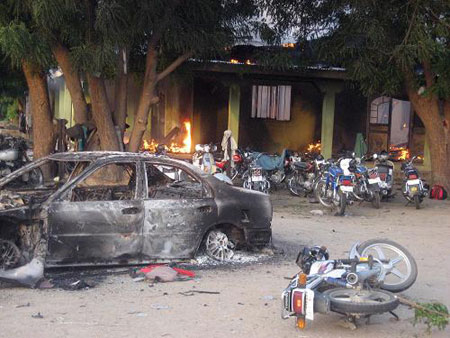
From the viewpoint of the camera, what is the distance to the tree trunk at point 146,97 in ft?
48.7

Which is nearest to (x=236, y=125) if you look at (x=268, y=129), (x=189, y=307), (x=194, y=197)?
(x=268, y=129)

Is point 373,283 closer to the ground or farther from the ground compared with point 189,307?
farther from the ground

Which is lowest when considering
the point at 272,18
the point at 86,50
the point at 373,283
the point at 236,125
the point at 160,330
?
the point at 160,330

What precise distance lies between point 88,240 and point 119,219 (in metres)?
0.43

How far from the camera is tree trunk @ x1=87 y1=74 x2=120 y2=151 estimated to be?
14703mm

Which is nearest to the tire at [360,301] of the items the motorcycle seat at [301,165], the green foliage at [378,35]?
the green foliage at [378,35]

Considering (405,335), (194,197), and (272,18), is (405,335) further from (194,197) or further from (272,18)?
(272,18)

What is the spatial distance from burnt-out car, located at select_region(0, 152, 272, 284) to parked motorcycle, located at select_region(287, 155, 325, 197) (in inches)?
303

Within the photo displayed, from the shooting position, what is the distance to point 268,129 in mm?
23484

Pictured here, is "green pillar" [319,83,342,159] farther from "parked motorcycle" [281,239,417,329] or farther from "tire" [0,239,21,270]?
"tire" [0,239,21,270]

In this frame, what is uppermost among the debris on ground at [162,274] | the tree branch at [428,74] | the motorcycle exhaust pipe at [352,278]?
the tree branch at [428,74]

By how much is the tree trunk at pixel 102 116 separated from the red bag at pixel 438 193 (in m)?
7.69

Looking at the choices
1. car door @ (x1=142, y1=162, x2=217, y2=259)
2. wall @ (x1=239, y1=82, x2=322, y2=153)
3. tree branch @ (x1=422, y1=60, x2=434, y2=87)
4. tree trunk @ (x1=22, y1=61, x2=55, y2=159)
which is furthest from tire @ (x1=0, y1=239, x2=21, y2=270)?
wall @ (x1=239, y1=82, x2=322, y2=153)

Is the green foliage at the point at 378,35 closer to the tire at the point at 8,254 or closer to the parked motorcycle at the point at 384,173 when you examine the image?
the parked motorcycle at the point at 384,173
